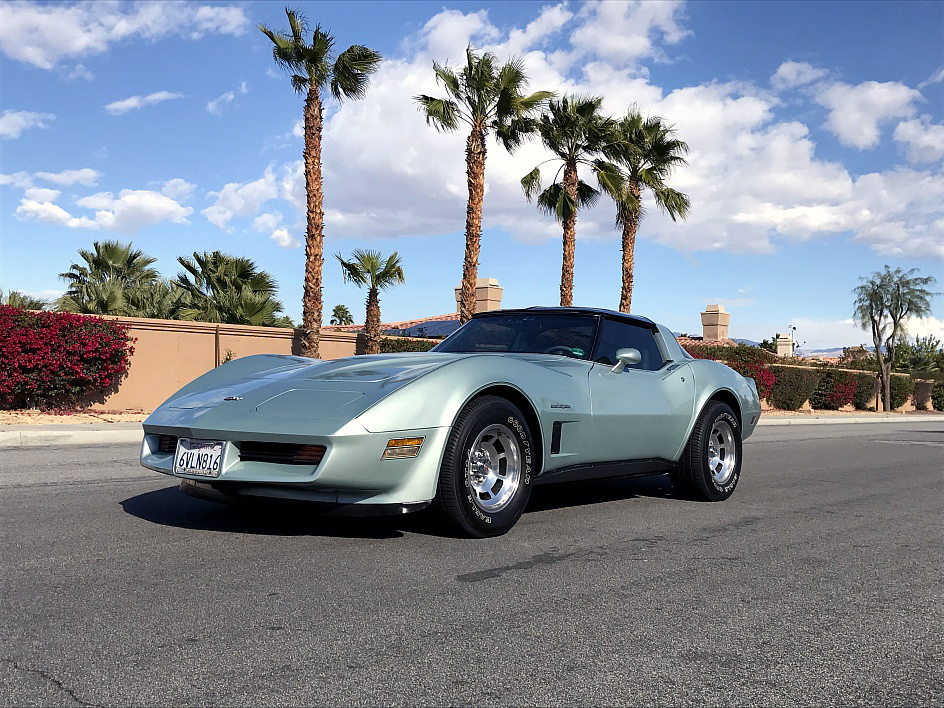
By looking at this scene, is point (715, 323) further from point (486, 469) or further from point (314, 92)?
point (486, 469)

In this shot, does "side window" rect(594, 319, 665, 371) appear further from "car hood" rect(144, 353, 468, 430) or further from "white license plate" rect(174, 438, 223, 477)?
"white license plate" rect(174, 438, 223, 477)

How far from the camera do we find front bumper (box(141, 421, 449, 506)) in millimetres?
4176

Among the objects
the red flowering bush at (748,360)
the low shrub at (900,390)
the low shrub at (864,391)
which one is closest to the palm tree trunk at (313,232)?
the red flowering bush at (748,360)

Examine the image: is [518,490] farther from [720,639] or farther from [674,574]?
[720,639]

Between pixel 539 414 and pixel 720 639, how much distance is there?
207 centimetres

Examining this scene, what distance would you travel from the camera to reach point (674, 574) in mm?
4145

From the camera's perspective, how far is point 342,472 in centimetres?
417

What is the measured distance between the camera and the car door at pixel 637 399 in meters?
5.57

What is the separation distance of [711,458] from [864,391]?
36581mm

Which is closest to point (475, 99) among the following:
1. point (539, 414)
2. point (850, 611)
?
point (539, 414)

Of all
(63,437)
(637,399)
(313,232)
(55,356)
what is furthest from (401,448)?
(313,232)

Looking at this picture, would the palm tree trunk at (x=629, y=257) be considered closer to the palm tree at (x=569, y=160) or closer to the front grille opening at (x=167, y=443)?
the palm tree at (x=569, y=160)

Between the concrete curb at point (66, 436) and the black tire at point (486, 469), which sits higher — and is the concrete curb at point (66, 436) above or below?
below

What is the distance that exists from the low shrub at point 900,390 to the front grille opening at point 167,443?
1738 inches
